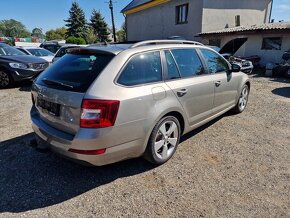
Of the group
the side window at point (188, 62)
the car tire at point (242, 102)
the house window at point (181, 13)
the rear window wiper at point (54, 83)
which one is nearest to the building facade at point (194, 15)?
the house window at point (181, 13)

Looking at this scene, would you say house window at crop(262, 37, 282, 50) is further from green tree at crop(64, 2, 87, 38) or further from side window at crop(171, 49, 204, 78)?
green tree at crop(64, 2, 87, 38)

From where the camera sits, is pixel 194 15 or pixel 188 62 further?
pixel 194 15

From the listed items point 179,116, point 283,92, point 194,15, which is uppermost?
point 194,15

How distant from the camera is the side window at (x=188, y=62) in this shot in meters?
3.42

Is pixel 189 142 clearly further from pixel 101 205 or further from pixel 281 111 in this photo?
pixel 281 111

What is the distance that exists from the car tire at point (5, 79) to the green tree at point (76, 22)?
141 feet

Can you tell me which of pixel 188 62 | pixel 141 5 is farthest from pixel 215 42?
pixel 188 62

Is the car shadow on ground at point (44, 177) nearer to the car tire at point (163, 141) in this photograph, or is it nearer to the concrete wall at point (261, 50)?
the car tire at point (163, 141)

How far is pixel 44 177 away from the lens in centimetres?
301

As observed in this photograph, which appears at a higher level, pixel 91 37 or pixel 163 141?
pixel 91 37

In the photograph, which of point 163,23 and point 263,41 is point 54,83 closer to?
point 263,41

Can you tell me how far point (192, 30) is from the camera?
18.3 metres

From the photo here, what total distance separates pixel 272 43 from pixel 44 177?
14.8 metres

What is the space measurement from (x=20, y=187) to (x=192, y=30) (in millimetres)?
17789
